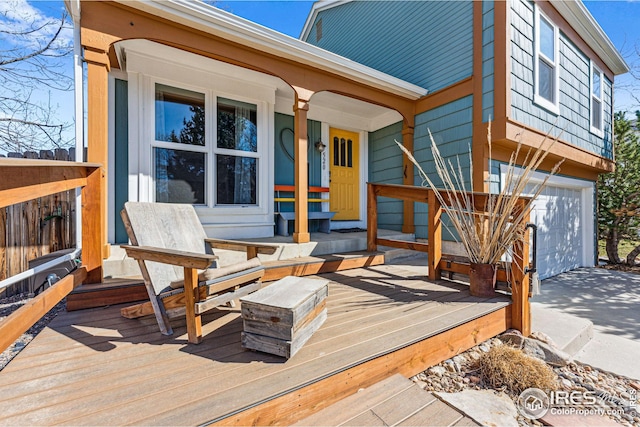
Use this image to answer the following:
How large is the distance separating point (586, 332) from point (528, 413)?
5.44 ft

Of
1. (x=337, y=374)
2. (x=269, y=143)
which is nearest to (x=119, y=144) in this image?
(x=269, y=143)

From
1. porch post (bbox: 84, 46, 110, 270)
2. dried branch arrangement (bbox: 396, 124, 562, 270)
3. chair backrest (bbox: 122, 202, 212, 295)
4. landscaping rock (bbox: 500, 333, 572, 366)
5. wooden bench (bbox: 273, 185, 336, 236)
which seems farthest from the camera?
wooden bench (bbox: 273, 185, 336, 236)

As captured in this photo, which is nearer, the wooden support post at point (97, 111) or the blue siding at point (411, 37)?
the wooden support post at point (97, 111)

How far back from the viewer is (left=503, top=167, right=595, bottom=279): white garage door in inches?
204

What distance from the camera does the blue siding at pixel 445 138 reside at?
4324 millimetres

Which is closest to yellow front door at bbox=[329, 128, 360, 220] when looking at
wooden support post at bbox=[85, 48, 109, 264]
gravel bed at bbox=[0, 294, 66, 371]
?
wooden support post at bbox=[85, 48, 109, 264]

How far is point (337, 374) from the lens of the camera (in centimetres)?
141

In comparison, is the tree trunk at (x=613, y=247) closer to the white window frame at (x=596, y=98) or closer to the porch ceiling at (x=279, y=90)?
the white window frame at (x=596, y=98)

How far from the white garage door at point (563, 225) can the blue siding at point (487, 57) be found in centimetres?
181

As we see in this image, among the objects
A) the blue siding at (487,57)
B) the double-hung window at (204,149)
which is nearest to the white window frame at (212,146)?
the double-hung window at (204,149)

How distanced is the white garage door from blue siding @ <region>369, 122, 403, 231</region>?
221 cm

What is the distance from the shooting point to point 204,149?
412 cm

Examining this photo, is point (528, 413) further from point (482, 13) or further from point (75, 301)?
point (482, 13)

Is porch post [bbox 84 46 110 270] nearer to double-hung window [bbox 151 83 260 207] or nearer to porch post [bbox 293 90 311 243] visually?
double-hung window [bbox 151 83 260 207]
